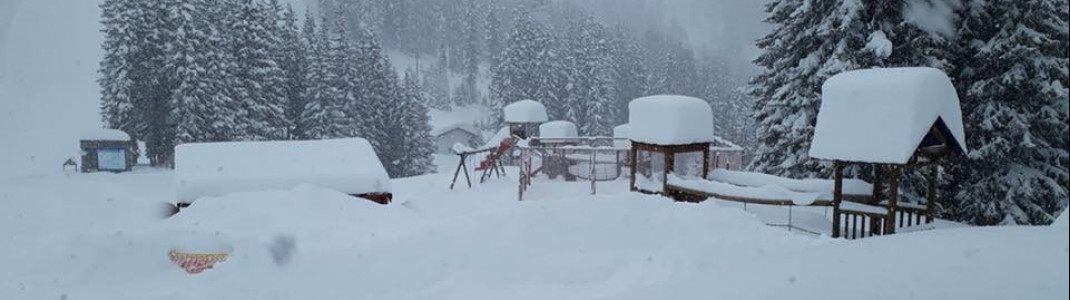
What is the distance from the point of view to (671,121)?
13.7 metres

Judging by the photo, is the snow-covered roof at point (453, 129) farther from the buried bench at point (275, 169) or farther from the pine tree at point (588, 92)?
the buried bench at point (275, 169)

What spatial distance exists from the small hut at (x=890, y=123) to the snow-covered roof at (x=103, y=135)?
98.4 feet

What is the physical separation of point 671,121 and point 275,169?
9.72m

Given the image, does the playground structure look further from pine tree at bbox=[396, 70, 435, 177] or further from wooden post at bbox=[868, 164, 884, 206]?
pine tree at bbox=[396, 70, 435, 177]

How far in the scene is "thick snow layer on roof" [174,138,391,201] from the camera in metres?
14.4

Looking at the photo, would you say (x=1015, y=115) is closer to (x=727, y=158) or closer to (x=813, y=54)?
(x=813, y=54)

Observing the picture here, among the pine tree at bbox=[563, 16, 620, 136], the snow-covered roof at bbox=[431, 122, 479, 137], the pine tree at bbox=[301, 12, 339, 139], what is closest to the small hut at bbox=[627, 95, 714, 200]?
the pine tree at bbox=[301, 12, 339, 139]

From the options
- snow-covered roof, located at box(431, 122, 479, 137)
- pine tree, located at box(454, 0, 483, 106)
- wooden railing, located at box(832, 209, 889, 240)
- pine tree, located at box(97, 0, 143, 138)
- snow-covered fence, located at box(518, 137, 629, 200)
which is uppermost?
Answer: pine tree, located at box(454, 0, 483, 106)

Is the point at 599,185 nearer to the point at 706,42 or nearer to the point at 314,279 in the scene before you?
the point at 314,279

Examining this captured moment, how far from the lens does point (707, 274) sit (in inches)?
258

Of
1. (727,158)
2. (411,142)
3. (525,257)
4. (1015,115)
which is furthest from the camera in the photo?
(411,142)

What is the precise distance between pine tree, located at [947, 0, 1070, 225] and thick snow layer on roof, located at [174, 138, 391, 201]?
14702 millimetres

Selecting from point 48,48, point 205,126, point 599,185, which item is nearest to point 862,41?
point 599,185

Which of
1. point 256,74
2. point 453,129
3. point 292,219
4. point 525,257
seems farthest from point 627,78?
point 525,257
